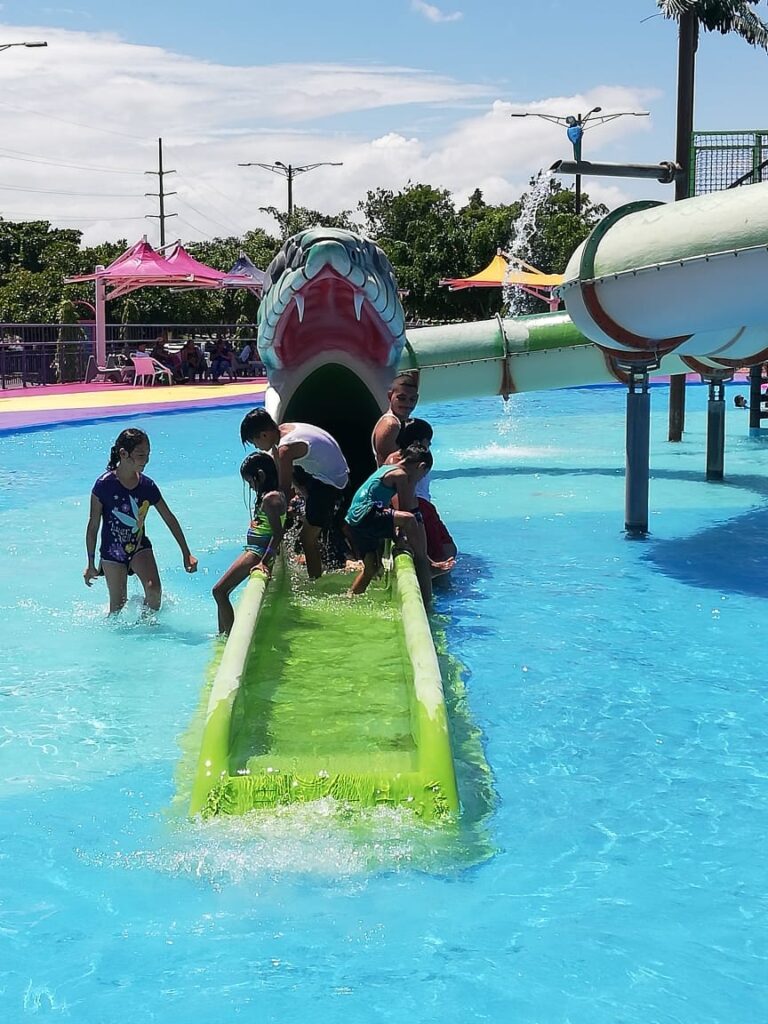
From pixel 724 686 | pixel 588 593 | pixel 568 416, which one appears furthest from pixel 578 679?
pixel 568 416

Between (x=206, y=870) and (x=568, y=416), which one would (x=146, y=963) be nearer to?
(x=206, y=870)

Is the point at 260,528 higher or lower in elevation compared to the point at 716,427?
lower

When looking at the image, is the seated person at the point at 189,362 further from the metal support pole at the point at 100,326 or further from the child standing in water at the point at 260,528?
the child standing in water at the point at 260,528

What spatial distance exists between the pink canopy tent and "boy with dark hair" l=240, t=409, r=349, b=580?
18.3m

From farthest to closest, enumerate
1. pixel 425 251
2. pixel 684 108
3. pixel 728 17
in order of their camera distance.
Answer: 1. pixel 425 251
2. pixel 728 17
3. pixel 684 108

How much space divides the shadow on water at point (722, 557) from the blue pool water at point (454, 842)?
58 millimetres

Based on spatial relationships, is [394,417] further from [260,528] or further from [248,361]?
[248,361]

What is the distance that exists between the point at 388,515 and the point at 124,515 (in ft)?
4.62

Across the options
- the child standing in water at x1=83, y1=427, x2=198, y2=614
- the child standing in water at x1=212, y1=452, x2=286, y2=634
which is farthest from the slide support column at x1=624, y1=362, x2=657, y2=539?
the child standing in water at x1=83, y1=427, x2=198, y2=614

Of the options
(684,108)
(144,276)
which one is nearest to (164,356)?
(144,276)

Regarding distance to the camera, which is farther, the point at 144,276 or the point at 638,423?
the point at 144,276

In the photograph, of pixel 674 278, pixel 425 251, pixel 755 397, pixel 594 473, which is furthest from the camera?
pixel 425 251

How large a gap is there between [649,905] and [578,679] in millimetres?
2073

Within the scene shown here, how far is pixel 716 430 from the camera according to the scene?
11273 mm
